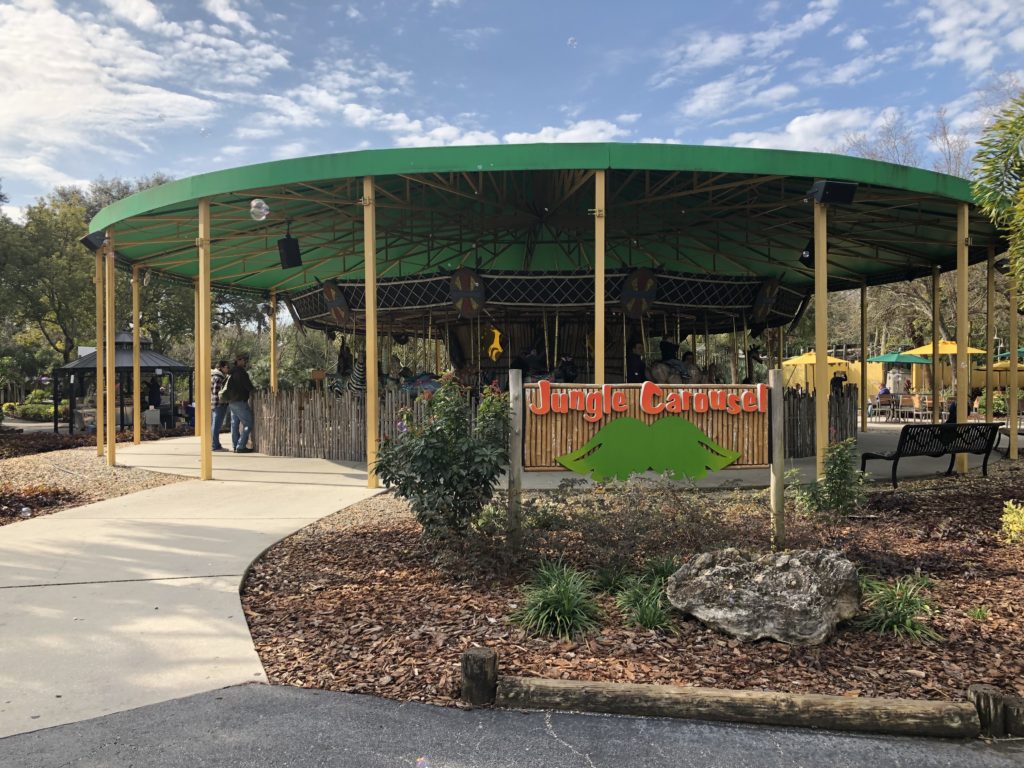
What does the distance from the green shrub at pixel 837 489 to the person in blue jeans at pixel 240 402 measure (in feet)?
34.4

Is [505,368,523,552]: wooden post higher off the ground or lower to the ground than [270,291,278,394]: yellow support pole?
lower

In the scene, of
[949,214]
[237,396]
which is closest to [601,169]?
[949,214]

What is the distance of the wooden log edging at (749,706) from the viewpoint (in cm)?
332

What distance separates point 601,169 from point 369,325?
363 centimetres

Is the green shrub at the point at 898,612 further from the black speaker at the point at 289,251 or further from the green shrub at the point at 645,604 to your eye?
the black speaker at the point at 289,251

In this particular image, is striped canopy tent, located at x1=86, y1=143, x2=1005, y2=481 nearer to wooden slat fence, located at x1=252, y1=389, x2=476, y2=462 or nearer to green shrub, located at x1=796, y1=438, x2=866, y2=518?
wooden slat fence, located at x1=252, y1=389, x2=476, y2=462

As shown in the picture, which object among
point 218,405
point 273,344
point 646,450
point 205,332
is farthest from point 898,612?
point 273,344

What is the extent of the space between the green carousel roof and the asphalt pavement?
713cm

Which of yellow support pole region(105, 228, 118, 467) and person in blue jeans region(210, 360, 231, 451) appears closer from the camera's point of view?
yellow support pole region(105, 228, 118, 467)

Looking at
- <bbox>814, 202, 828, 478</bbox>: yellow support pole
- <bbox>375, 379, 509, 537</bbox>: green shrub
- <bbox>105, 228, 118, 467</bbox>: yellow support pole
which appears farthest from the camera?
<bbox>105, 228, 118, 467</bbox>: yellow support pole

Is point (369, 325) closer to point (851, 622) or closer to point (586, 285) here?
point (586, 285)

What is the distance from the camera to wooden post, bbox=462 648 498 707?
11.7 ft

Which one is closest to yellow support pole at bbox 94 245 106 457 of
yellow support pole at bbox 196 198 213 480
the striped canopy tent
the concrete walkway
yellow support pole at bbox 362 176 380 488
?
the striped canopy tent

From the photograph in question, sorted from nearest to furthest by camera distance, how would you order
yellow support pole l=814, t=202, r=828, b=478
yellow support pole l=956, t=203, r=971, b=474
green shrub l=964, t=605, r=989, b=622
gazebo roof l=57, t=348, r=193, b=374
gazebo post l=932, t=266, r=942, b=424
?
green shrub l=964, t=605, r=989, b=622 < yellow support pole l=814, t=202, r=828, b=478 < yellow support pole l=956, t=203, r=971, b=474 < gazebo post l=932, t=266, r=942, b=424 < gazebo roof l=57, t=348, r=193, b=374
